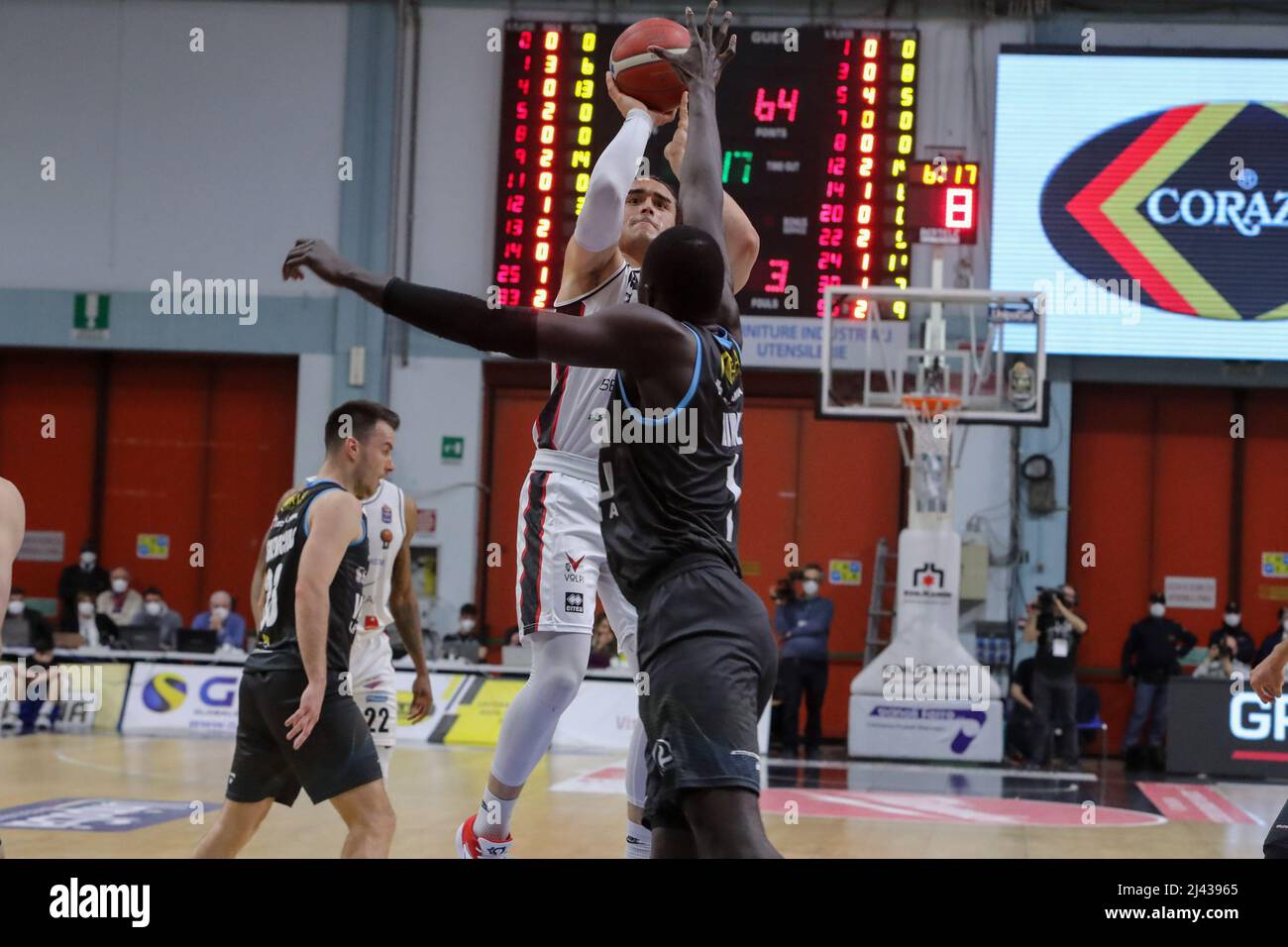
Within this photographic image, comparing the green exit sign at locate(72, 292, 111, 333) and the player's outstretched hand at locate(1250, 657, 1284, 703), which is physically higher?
the green exit sign at locate(72, 292, 111, 333)

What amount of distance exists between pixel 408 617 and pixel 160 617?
12.3 metres

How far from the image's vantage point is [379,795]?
5.49 m

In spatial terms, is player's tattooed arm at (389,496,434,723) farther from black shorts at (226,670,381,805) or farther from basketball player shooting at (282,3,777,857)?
basketball player shooting at (282,3,777,857)

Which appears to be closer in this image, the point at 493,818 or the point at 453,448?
the point at 493,818

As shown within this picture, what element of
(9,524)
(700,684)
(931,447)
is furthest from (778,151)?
(700,684)

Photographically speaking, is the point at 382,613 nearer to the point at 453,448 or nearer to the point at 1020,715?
the point at 1020,715

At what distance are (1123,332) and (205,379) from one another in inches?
461

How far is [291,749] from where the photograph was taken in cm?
545

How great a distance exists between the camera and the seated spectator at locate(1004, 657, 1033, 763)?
1600 cm

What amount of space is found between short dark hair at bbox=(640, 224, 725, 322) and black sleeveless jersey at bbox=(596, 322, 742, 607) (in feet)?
0.21

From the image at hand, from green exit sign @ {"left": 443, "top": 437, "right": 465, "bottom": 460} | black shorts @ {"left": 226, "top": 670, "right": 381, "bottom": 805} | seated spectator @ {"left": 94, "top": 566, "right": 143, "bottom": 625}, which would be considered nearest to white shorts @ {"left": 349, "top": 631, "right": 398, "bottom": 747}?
black shorts @ {"left": 226, "top": 670, "right": 381, "bottom": 805}

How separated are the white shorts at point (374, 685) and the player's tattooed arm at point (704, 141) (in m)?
3.17

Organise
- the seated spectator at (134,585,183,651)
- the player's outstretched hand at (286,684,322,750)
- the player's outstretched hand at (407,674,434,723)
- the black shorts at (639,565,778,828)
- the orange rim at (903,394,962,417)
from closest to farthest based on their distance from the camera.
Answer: the black shorts at (639,565,778,828) → the player's outstretched hand at (286,684,322,750) → the player's outstretched hand at (407,674,434,723) → the orange rim at (903,394,962,417) → the seated spectator at (134,585,183,651)
